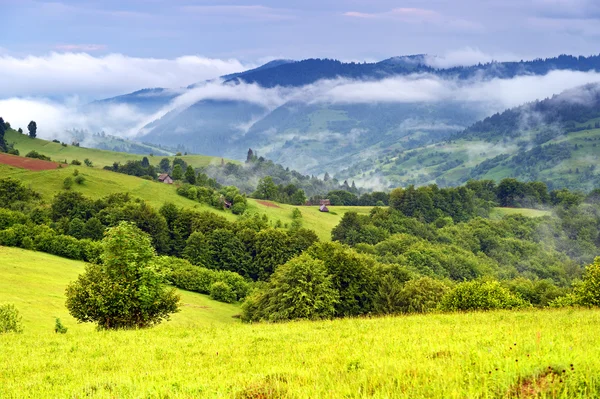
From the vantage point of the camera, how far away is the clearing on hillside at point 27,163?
6905 inches

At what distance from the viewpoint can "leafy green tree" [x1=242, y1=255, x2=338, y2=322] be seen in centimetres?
6219

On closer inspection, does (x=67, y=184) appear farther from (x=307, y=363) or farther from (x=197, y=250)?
(x=307, y=363)

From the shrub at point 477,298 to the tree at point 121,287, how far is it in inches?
1098

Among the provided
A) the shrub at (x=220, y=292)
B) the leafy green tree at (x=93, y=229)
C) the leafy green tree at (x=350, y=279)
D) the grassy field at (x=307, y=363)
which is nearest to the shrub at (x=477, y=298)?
the grassy field at (x=307, y=363)

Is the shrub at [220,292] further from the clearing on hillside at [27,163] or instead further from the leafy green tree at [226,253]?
the clearing on hillside at [27,163]

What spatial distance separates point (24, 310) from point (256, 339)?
47.5 metres

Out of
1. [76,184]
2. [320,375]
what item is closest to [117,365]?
[320,375]

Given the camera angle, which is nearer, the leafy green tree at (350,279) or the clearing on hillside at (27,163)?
the leafy green tree at (350,279)

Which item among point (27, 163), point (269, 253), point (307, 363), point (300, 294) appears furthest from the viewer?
point (27, 163)

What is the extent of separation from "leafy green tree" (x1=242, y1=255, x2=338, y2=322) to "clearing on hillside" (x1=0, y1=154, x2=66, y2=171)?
13819 centimetres

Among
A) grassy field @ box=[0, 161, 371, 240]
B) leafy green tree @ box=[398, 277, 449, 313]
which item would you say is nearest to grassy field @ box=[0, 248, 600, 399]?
leafy green tree @ box=[398, 277, 449, 313]

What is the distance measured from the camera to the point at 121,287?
33.6 metres

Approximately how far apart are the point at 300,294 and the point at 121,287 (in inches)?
1267

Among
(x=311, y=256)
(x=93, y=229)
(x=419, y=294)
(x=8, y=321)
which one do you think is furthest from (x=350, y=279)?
(x=93, y=229)
